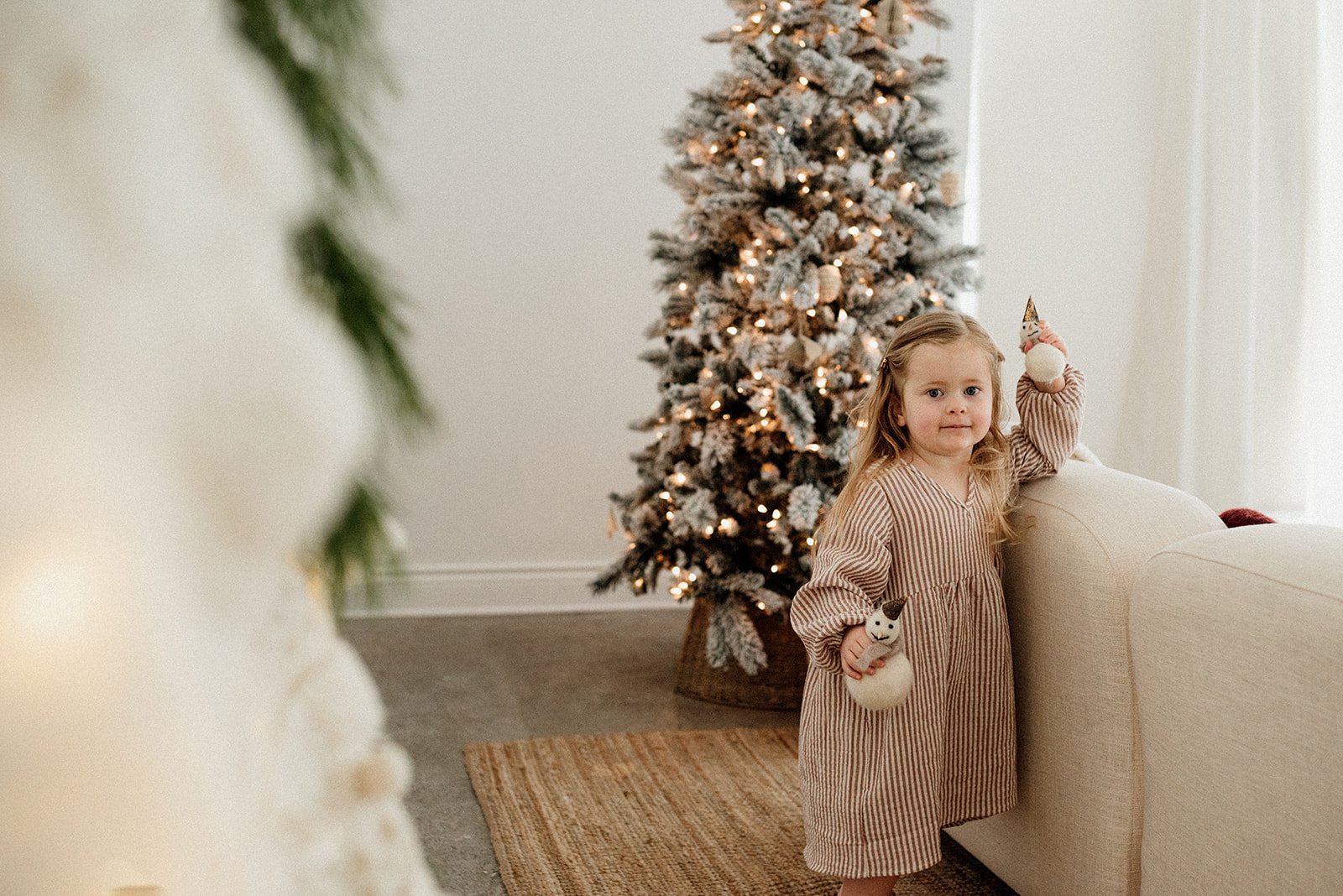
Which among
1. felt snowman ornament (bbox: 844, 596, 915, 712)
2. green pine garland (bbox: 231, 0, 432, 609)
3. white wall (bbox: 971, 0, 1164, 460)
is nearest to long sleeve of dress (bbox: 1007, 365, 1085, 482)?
felt snowman ornament (bbox: 844, 596, 915, 712)

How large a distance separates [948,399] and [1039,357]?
0.52ft

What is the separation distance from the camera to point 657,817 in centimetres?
207

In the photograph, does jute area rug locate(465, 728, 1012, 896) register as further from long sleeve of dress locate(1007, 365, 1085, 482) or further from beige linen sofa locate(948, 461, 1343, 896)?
long sleeve of dress locate(1007, 365, 1085, 482)

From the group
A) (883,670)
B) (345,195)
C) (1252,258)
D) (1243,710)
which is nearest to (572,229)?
(1252,258)

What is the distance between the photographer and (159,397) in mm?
439

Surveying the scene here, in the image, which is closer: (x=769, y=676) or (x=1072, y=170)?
(x=769, y=676)

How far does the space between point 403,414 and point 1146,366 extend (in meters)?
3.63

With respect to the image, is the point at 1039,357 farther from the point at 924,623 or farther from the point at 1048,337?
the point at 924,623

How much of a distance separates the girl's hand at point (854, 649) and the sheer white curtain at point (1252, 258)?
101 inches

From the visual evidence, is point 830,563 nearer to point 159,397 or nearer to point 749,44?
point 159,397

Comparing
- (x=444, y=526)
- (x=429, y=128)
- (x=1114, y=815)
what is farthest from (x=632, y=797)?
(x=429, y=128)

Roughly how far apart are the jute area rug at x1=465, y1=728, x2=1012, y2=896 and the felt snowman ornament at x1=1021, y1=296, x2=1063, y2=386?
82cm

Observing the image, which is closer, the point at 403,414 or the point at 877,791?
the point at 403,414

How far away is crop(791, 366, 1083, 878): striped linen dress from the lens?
155 centimetres
